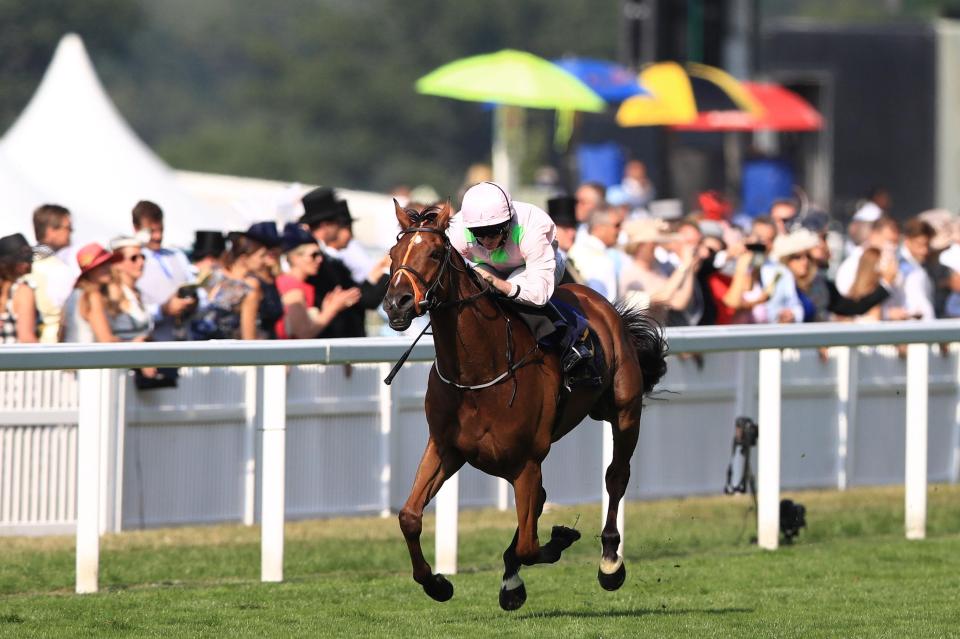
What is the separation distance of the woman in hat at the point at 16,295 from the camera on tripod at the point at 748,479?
352cm

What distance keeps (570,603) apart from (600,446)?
193 centimetres

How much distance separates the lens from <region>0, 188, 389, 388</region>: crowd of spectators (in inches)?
395

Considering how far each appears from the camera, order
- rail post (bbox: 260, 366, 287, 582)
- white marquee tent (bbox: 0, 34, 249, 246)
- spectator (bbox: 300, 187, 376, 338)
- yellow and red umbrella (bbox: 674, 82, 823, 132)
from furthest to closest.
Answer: yellow and red umbrella (bbox: 674, 82, 823, 132) → white marquee tent (bbox: 0, 34, 249, 246) → spectator (bbox: 300, 187, 376, 338) → rail post (bbox: 260, 366, 287, 582)

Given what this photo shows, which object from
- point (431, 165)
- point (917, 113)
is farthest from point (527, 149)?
point (917, 113)

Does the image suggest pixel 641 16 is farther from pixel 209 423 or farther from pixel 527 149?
pixel 527 149

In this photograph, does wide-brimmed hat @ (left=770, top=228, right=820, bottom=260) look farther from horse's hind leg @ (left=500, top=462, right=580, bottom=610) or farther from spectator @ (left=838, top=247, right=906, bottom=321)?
horse's hind leg @ (left=500, top=462, right=580, bottom=610)

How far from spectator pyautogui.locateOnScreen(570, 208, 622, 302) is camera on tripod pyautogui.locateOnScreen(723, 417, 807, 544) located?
1394 mm

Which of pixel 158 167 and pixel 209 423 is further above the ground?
pixel 158 167

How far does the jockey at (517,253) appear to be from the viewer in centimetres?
746

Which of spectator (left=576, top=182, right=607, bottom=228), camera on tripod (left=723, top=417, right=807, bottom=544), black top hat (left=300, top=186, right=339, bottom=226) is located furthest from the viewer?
spectator (left=576, top=182, right=607, bottom=228)

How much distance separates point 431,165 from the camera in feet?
285

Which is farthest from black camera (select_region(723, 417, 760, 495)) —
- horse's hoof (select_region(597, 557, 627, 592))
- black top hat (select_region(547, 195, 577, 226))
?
horse's hoof (select_region(597, 557, 627, 592))

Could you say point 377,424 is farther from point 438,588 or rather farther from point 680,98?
point 680,98

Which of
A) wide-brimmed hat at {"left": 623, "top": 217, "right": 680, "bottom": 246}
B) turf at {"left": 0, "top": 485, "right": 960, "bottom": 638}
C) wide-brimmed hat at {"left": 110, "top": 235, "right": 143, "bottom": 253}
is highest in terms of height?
wide-brimmed hat at {"left": 623, "top": 217, "right": 680, "bottom": 246}
